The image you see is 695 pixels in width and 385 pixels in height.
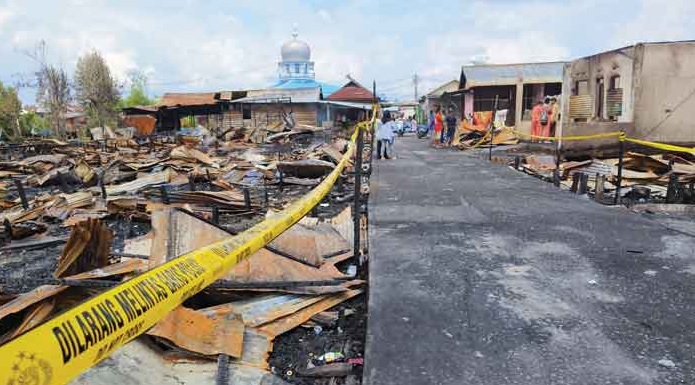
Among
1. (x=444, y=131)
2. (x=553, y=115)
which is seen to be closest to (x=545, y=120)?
(x=553, y=115)

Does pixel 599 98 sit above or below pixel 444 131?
above

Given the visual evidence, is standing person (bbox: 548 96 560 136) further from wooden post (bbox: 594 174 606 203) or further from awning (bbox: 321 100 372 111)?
awning (bbox: 321 100 372 111)

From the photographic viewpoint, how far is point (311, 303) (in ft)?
11.5

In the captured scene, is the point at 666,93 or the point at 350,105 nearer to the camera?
the point at 666,93

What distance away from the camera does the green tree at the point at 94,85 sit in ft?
128

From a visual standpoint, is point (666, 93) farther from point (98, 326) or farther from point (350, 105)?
point (350, 105)

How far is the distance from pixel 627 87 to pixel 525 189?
614 cm

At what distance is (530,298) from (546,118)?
15.4m

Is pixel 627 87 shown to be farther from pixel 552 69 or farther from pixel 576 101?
pixel 552 69

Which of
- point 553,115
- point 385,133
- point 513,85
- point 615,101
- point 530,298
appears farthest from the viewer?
point 513,85

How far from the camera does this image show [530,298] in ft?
10.5

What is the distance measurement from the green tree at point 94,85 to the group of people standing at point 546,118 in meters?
34.3

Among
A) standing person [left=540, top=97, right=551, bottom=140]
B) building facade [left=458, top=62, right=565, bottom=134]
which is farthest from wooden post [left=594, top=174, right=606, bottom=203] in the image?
building facade [left=458, top=62, right=565, bottom=134]

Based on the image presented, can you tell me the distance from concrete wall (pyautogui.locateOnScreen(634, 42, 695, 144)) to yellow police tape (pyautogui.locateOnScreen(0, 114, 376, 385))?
12.5 metres
